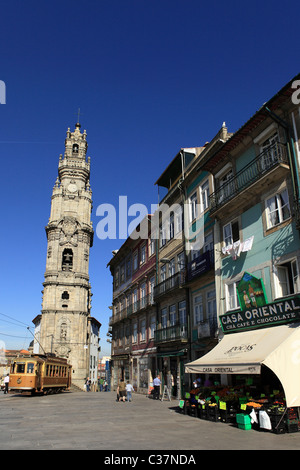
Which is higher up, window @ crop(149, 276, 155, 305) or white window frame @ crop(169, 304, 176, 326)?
window @ crop(149, 276, 155, 305)

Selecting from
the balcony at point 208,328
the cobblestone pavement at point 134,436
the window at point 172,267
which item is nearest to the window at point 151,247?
the window at point 172,267

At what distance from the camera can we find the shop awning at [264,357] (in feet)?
35.9

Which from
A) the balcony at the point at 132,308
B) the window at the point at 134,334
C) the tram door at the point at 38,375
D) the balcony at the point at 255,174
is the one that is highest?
the balcony at the point at 255,174

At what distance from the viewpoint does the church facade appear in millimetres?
57219

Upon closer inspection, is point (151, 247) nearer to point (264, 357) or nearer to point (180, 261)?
point (180, 261)

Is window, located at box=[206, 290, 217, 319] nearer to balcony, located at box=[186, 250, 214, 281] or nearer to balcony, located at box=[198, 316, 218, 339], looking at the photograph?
balcony, located at box=[198, 316, 218, 339]

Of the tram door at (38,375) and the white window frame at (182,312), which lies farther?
the tram door at (38,375)

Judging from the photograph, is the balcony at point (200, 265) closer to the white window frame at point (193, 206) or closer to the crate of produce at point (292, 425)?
the white window frame at point (193, 206)

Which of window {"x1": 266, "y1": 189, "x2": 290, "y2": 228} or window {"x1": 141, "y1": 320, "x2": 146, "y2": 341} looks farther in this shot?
window {"x1": 141, "y1": 320, "x2": 146, "y2": 341}

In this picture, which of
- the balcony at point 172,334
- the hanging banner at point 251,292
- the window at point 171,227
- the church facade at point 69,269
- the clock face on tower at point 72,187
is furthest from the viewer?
the clock face on tower at point 72,187

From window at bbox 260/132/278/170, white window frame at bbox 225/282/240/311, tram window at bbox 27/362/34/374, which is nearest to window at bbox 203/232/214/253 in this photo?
white window frame at bbox 225/282/240/311

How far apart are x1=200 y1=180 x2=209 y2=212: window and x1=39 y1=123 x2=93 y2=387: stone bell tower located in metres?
41.2

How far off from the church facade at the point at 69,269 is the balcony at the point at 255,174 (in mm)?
43346

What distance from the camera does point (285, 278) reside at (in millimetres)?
14672
